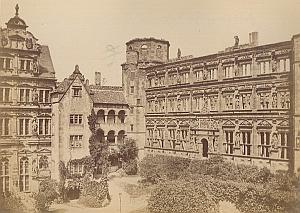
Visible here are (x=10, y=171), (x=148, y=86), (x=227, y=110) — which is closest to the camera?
(x=10, y=171)

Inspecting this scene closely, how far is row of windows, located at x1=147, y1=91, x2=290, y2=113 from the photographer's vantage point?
9.86 m

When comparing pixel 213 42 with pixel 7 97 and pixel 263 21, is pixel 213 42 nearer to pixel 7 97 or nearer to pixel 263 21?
pixel 263 21

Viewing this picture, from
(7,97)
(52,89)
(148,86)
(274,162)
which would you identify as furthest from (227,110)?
(7,97)

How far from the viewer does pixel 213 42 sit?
9125 mm

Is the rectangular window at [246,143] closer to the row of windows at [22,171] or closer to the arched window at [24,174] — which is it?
the row of windows at [22,171]

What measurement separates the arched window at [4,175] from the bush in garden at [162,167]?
10.8ft

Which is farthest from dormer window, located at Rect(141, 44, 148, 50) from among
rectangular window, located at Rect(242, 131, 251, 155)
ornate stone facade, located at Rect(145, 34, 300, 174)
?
rectangular window, located at Rect(242, 131, 251, 155)

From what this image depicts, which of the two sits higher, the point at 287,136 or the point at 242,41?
the point at 242,41

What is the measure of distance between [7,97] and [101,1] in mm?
2847

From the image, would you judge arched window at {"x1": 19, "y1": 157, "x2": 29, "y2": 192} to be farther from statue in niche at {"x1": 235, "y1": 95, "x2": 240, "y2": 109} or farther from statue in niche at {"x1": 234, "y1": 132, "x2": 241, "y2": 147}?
statue in niche at {"x1": 235, "y1": 95, "x2": 240, "y2": 109}

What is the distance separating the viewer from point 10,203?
842cm

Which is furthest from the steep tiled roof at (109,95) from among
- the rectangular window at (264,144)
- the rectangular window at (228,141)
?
the rectangular window at (264,144)

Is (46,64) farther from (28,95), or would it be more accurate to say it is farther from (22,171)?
(22,171)

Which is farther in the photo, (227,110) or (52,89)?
(227,110)
